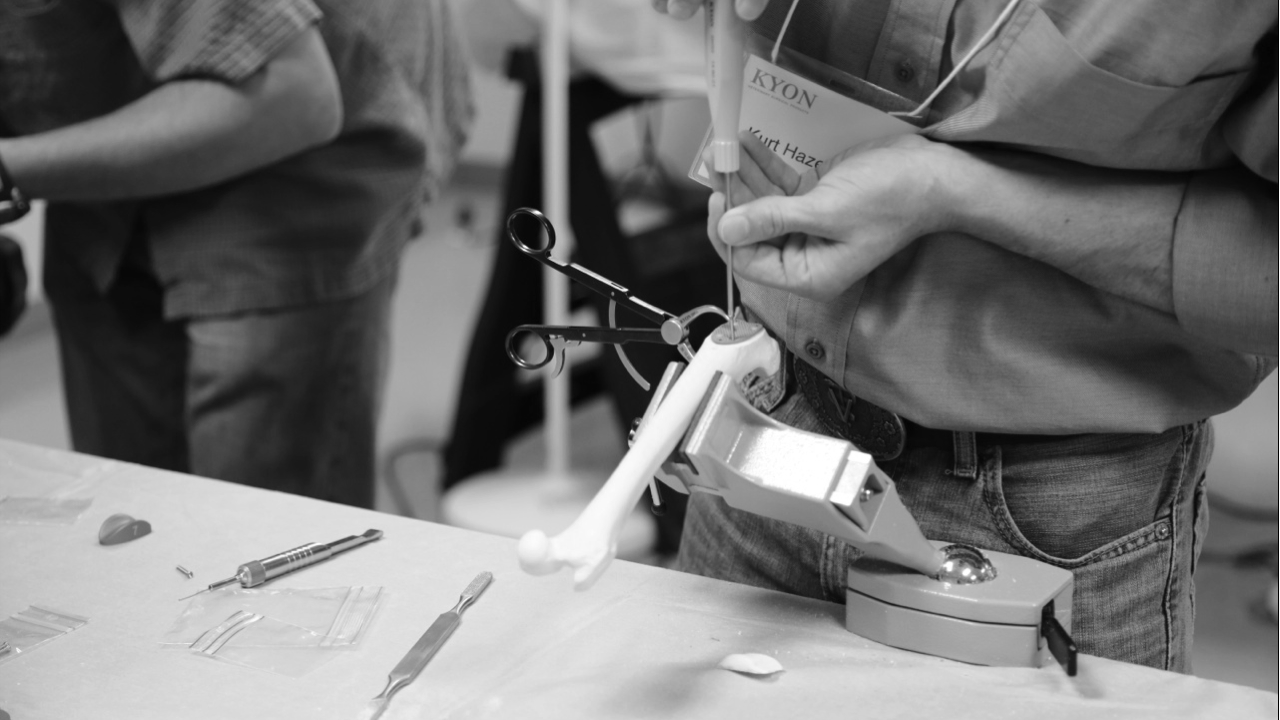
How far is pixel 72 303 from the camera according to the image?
144 centimetres

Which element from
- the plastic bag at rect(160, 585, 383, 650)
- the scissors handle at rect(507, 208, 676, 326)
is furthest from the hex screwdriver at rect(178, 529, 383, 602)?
the scissors handle at rect(507, 208, 676, 326)

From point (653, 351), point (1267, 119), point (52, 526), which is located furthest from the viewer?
point (653, 351)

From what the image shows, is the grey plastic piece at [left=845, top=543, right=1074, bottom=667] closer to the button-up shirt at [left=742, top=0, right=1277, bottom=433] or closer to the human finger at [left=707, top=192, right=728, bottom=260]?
the button-up shirt at [left=742, top=0, right=1277, bottom=433]

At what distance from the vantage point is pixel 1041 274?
756 mm

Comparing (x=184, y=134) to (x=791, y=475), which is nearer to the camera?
(x=791, y=475)

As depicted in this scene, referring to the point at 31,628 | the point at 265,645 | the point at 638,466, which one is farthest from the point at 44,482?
the point at 638,466

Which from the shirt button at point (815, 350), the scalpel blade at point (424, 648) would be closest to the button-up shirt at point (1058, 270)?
the shirt button at point (815, 350)

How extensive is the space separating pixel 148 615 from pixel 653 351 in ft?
4.17

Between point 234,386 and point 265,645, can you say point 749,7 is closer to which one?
point 265,645

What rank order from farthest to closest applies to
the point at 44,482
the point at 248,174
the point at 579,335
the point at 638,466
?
1. the point at 248,174
2. the point at 44,482
3. the point at 579,335
4. the point at 638,466

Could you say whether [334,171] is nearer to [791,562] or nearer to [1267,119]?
[791,562]

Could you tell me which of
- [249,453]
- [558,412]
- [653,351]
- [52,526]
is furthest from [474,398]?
[52,526]

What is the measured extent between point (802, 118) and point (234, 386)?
0.83m

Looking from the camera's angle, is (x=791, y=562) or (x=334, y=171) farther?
(x=334, y=171)
